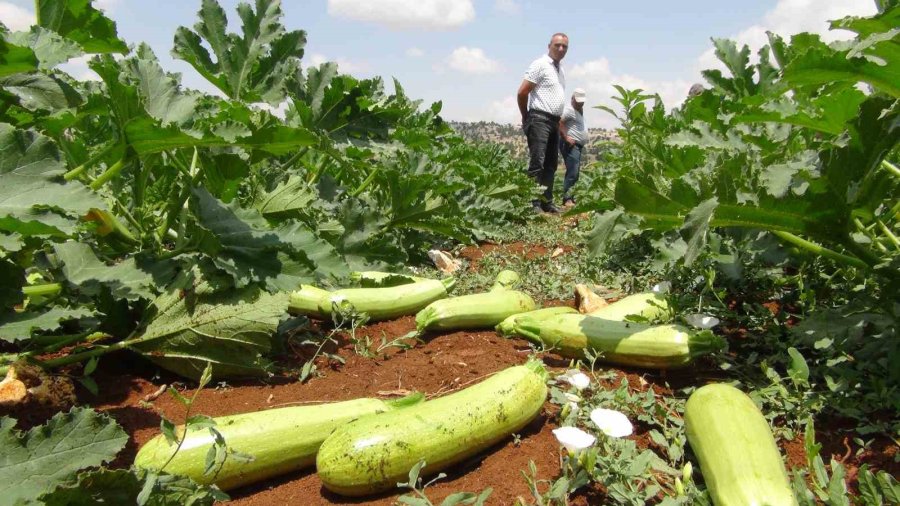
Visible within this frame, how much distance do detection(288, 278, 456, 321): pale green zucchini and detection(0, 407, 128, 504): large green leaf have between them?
1.74 meters

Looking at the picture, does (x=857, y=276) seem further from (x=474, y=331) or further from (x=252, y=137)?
(x=252, y=137)

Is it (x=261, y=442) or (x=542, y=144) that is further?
(x=542, y=144)

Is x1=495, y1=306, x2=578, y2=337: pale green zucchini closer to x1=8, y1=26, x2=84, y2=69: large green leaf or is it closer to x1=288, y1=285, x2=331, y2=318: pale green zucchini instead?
x1=288, y1=285, x2=331, y2=318: pale green zucchini

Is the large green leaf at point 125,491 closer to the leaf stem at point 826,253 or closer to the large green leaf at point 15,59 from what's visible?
the large green leaf at point 15,59

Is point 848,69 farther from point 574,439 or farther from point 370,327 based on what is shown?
point 370,327

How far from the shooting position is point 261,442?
2.13 metres

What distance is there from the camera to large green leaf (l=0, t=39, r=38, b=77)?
1899 millimetres

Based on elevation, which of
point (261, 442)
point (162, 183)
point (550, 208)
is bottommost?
point (550, 208)

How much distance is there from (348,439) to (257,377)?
0.97 m

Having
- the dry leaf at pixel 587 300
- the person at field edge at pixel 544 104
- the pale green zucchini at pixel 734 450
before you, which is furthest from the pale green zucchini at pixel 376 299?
the person at field edge at pixel 544 104

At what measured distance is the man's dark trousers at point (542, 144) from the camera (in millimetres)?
11594

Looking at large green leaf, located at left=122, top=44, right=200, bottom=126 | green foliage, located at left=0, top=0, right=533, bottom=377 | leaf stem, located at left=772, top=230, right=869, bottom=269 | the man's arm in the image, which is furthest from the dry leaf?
the man's arm

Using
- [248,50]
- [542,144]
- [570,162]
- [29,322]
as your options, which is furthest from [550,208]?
[29,322]

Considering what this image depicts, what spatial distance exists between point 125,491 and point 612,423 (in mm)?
1359
